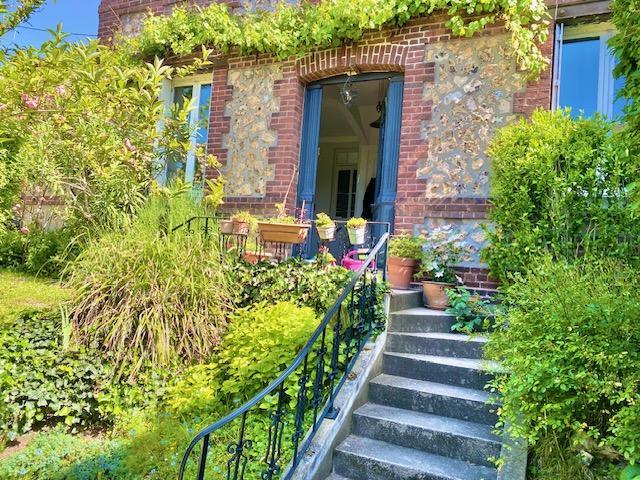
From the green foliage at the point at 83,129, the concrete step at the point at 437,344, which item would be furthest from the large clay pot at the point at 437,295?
the green foliage at the point at 83,129

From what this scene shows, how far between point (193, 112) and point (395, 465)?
5.99 meters

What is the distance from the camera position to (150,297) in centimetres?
362

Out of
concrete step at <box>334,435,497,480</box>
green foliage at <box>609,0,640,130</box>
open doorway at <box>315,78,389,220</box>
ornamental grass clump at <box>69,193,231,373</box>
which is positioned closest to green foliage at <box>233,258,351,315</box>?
ornamental grass clump at <box>69,193,231,373</box>

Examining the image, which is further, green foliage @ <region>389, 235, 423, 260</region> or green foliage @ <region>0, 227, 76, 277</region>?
green foliage @ <region>0, 227, 76, 277</region>

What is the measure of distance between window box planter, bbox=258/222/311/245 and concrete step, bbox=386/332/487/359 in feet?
5.20

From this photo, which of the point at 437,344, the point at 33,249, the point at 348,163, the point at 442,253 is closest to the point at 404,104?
the point at 442,253

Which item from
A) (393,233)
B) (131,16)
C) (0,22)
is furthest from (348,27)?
(131,16)

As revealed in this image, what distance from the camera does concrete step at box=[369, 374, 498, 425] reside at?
2.88m

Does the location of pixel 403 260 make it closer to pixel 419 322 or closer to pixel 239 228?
pixel 419 322

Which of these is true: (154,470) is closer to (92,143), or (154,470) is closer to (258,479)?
(258,479)

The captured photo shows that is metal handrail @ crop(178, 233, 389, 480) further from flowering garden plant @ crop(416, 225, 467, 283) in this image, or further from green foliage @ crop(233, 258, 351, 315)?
flowering garden plant @ crop(416, 225, 467, 283)

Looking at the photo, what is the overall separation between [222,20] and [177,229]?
3.53 m

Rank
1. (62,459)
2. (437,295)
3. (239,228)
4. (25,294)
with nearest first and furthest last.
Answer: (62,459), (437,295), (25,294), (239,228)

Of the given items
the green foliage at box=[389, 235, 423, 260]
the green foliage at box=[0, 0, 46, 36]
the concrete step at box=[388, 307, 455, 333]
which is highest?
the green foliage at box=[0, 0, 46, 36]
